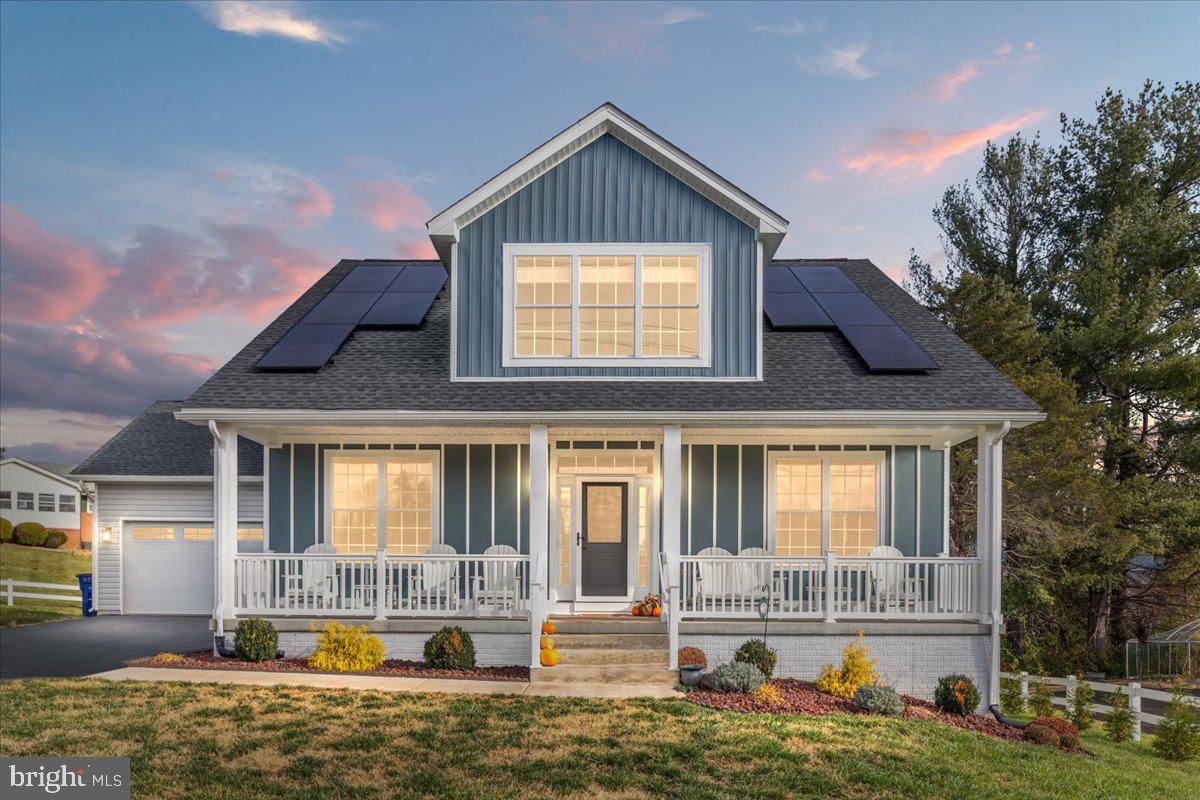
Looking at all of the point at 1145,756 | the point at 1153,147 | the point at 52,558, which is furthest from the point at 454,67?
the point at 52,558

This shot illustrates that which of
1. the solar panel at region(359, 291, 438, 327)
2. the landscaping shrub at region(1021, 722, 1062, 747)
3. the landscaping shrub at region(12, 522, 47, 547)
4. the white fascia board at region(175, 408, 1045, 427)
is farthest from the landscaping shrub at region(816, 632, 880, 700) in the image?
the landscaping shrub at region(12, 522, 47, 547)

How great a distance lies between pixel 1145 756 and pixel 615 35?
16.5 m

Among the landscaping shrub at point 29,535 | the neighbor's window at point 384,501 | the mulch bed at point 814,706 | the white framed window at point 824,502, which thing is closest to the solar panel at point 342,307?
the neighbor's window at point 384,501

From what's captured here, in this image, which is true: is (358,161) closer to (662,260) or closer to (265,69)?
(265,69)

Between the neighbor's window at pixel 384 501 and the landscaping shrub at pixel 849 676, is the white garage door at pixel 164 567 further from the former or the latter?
the landscaping shrub at pixel 849 676

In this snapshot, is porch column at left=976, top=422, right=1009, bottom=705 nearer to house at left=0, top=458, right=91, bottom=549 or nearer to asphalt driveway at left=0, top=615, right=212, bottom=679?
asphalt driveway at left=0, top=615, right=212, bottom=679

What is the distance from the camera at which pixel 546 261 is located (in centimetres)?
1259

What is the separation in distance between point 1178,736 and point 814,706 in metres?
6.15

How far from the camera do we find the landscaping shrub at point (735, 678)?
31.9 ft

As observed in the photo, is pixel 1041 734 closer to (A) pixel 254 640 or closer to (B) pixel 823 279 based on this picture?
(B) pixel 823 279

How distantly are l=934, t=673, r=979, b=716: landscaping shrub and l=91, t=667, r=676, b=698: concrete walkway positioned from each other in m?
3.90

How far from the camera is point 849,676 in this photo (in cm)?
1043

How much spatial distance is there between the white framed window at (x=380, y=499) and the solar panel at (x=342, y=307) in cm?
245

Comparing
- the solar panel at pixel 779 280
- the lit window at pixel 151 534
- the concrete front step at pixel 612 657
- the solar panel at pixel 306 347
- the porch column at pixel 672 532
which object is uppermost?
the solar panel at pixel 779 280
